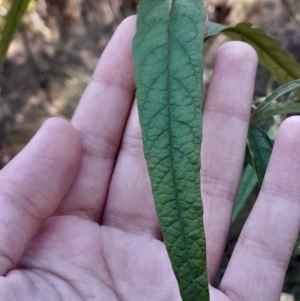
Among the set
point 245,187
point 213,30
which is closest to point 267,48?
point 213,30

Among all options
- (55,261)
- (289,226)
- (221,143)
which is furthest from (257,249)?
(55,261)

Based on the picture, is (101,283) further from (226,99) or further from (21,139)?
(21,139)

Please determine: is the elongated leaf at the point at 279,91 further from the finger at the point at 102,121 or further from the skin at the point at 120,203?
the finger at the point at 102,121

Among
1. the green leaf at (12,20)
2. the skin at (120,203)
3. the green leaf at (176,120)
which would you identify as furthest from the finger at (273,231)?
the green leaf at (12,20)

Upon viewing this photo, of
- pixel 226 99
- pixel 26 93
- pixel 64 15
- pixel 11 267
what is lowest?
pixel 11 267

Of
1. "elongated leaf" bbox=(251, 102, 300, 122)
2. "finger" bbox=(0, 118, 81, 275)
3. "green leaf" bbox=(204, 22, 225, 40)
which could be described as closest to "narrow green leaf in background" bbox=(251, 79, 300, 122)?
"elongated leaf" bbox=(251, 102, 300, 122)

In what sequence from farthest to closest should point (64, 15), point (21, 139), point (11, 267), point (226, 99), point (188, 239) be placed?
1. point (64, 15)
2. point (21, 139)
3. point (226, 99)
4. point (11, 267)
5. point (188, 239)
